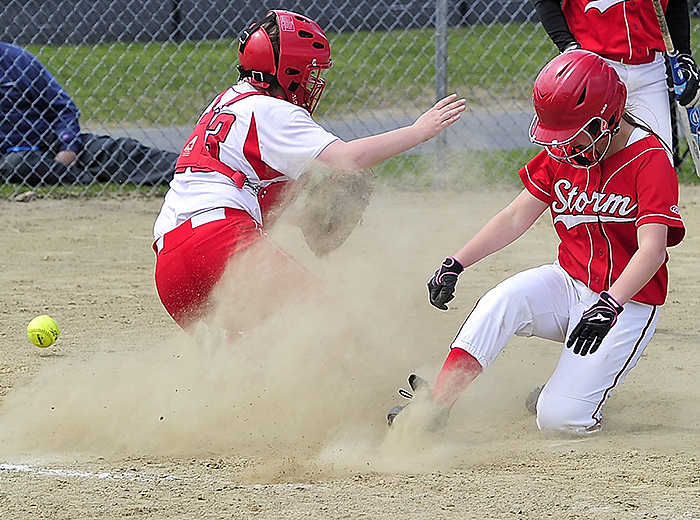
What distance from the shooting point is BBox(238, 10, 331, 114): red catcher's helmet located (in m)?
3.99

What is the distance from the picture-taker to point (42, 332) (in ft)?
15.6

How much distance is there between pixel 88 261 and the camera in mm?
6598

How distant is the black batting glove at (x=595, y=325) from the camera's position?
3344 mm

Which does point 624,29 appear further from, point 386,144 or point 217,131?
point 217,131

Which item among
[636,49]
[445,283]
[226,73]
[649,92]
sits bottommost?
[226,73]

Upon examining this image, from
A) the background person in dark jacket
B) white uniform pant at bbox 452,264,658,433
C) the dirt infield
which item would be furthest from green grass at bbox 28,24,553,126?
white uniform pant at bbox 452,264,658,433

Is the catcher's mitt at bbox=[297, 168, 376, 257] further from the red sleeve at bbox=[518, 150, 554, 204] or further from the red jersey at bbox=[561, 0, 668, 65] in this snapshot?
the red jersey at bbox=[561, 0, 668, 65]

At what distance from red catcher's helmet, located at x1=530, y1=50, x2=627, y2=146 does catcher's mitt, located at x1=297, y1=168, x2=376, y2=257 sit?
915 millimetres

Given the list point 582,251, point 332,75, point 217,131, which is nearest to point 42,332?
point 217,131

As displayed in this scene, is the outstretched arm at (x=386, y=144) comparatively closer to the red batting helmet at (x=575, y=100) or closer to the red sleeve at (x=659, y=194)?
the red batting helmet at (x=575, y=100)

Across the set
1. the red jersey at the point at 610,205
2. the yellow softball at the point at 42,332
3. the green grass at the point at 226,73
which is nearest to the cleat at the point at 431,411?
the red jersey at the point at 610,205

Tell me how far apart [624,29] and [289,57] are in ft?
5.55

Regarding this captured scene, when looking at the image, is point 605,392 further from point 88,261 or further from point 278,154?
point 88,261

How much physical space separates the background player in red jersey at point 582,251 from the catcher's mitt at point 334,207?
1.88 feet
